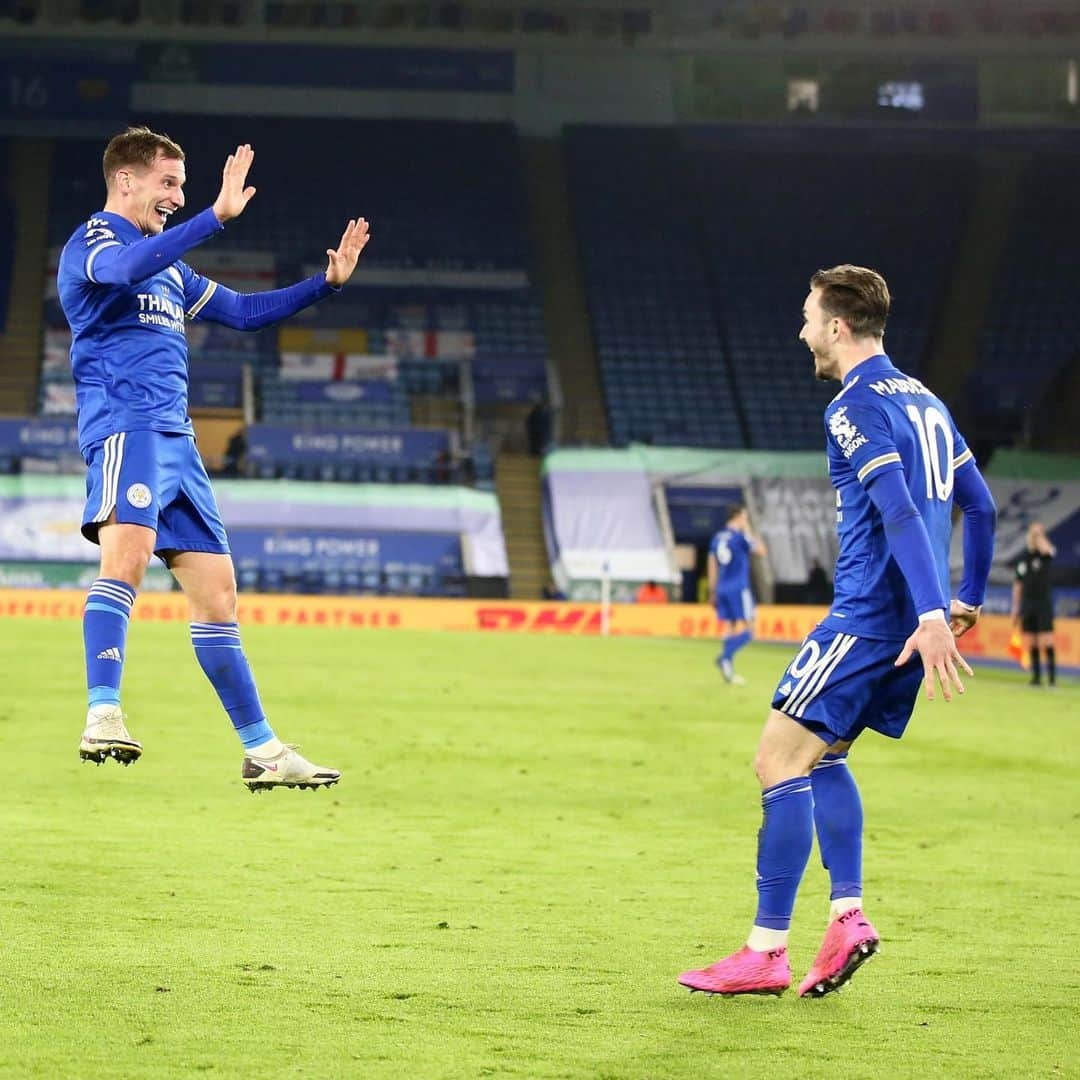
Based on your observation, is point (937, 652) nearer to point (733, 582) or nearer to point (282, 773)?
point (282, 773)

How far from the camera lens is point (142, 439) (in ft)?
22.1

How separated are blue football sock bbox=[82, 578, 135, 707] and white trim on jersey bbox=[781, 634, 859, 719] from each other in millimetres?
2546

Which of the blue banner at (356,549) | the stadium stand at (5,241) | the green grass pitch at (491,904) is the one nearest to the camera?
the green grass pitch at (491,904)

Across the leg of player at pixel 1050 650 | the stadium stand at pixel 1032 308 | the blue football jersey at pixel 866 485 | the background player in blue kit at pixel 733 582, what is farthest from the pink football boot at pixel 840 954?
the stadium stand at pixel 1032 308

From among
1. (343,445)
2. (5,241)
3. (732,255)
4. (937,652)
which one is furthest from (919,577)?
(5,241)

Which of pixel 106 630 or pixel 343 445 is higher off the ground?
pixel 343 445

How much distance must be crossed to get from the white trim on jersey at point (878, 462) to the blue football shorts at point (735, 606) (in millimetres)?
17205

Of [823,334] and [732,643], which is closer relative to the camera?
[823,334]

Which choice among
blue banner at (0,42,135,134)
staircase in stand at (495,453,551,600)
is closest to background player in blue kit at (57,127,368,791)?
staircase in stand at (495,453,551,600)

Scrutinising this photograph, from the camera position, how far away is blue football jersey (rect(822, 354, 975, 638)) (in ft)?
19.2

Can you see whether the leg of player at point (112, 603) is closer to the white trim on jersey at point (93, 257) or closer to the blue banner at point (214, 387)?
the white trim on jersey at point (93, 257)

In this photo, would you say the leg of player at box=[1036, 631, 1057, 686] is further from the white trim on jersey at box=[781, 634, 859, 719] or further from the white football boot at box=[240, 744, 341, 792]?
the white trim on jersey at box=[781, 634, 859, 719]

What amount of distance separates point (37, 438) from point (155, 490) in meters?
35.0

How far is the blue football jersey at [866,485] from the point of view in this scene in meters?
5.86
